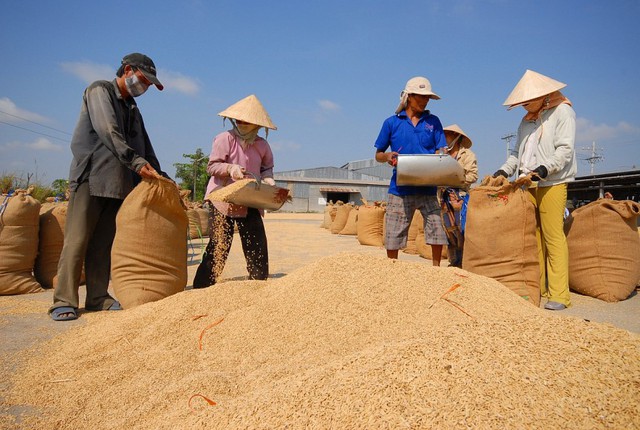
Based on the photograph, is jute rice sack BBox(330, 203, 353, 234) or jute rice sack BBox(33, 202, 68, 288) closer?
jute rice sack BBox(33, 202, 68, 288)

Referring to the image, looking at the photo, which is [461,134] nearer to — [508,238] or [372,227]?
[508,238]

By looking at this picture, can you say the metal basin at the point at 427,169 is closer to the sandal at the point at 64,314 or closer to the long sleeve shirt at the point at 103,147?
the long sleeve shirt at the point at 103,147

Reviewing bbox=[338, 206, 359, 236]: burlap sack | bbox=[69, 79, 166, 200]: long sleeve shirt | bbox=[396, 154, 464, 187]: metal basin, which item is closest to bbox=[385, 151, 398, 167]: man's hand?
bbox=[396, 154, 464, 187]: metal basin

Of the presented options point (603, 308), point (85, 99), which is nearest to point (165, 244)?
point (85, 99)

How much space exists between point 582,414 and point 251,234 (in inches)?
99.7

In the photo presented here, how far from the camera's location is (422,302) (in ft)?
6.83

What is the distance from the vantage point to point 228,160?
3209 mm

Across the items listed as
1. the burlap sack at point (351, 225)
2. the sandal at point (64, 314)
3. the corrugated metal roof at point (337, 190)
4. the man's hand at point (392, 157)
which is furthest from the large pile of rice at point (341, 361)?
the corrugated metal roof at point (337, 190)

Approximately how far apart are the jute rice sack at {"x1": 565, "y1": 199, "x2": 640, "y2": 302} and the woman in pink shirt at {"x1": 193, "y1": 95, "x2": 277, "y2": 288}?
2.44 metres

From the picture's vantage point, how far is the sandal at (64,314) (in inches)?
99.8

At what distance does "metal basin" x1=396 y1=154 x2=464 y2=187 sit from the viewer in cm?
301

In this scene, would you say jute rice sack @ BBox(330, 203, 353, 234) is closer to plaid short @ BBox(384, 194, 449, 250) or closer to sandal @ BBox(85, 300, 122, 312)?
plaid short @ BBox(384, 194, 449, 250)

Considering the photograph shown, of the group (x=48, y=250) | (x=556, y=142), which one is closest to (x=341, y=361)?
(x=556, y=142)

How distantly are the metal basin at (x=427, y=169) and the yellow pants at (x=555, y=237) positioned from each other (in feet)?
2.07
